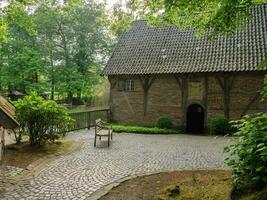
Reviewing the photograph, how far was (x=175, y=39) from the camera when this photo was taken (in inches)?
808

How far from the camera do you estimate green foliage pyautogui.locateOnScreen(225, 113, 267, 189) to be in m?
4.08

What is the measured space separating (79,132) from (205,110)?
772 cm

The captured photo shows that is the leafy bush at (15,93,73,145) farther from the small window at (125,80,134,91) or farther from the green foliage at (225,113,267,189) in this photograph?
the small window at (125,80,134,91)

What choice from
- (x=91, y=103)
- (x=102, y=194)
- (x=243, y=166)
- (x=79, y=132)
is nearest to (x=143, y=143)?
(x=79, y=132)

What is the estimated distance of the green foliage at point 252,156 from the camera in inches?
161

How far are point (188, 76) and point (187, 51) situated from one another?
6.47 ft

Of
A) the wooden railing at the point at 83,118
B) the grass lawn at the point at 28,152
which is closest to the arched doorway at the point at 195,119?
the wooden railing at the point at 83,118

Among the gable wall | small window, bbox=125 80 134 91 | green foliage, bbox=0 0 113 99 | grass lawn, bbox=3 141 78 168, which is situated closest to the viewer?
grass lawn, bbox=3 141 78 168

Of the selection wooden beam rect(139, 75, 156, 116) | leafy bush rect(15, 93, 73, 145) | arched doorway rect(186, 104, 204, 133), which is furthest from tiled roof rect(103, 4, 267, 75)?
leafy bush rect(15, 93, 73, 145)

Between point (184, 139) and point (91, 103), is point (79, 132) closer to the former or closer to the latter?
point (184, 139)

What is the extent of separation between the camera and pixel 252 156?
4.28m

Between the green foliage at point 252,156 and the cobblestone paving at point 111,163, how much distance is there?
3.31 meters

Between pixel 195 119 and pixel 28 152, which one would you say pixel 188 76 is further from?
pixel 28 152

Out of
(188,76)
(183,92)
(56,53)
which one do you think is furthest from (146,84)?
(56,53)
